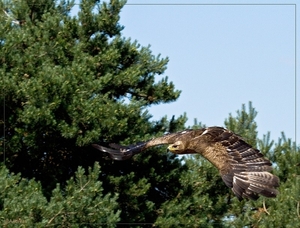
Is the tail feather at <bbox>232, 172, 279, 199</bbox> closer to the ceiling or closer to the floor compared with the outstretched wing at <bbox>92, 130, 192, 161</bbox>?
closer to the floor

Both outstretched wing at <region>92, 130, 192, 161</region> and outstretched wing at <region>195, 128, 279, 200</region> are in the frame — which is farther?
outstretched wing at <region>92, 130, 192, 161</region>

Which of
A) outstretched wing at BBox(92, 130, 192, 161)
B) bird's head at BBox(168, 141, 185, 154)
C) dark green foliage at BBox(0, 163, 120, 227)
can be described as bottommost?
dark green foliage at BBox(0, 163, 120, 227)

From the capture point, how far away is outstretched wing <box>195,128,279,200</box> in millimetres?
13047

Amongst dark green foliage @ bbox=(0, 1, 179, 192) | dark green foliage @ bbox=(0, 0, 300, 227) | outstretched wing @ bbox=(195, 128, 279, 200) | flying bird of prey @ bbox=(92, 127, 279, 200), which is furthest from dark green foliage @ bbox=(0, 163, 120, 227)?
outstretched wing @ bbox=(195, 128, 279, 200)

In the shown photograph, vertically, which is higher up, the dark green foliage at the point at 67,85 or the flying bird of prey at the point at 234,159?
the dark green foliage at the point at 67,85

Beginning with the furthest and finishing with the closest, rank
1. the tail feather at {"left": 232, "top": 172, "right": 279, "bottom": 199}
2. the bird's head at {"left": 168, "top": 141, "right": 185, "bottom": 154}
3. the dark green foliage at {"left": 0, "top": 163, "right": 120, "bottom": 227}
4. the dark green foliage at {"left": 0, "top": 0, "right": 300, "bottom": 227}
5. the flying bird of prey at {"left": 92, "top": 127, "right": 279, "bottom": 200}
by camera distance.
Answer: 1. the dark green foliage at {"left": 0, "top": 0, "right": 300, "bottom": 227}
2. the dark green foliage at {"left": 0, "top": 163, "right": 120, "bottom": 227}
3. the bird's head at {"left": 168, "top": 141, "right": 185, "bottom": 154}
4. the flying bird of prey at {"left": 92, "top": 127, "right": 279, "bottom": 200}
5. the tail feather at {"left": 232, "top": 172, "right": 279, "bottom": 199}

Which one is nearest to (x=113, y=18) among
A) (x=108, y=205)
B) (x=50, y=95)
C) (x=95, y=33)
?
(x=95, y=33)

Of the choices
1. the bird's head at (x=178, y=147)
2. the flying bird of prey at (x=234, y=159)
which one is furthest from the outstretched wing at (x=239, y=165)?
the bird's head at (x=178, y=147)

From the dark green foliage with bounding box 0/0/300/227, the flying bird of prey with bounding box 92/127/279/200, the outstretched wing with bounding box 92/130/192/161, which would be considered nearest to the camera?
the flying bird of prey with bounding box 92/127/279/200

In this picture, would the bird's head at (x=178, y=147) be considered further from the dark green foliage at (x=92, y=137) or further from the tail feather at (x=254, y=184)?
the dark green foliage at (x=92, y=137)

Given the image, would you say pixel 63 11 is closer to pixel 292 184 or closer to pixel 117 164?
pixel 117 164

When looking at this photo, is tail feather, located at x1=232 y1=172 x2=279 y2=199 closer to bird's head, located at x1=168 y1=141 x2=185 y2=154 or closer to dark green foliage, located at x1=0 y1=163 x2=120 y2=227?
bird's head, located at x1=168 y1=141 x2=185 y2=154

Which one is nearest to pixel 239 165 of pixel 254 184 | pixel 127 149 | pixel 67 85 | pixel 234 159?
pixel 234 159

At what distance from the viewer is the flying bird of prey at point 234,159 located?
13062 millimetres
